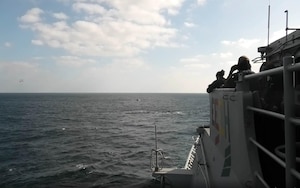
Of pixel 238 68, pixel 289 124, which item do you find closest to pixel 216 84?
pixel 238 68

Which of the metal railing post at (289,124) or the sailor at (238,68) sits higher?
the sailor at (238,68)

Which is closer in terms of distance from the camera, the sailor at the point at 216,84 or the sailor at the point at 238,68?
the sailor at the point at 238,68

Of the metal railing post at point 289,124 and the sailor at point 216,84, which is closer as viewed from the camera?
the metal railing post at point 289,124

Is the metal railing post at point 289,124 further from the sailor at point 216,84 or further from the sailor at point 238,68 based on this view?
the sailor at point 216,84

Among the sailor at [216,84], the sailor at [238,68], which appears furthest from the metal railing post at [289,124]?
the sailor at [216,84]

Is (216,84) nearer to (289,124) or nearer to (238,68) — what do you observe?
(238,68)

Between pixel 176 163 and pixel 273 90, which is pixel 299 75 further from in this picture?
pixel 176 163

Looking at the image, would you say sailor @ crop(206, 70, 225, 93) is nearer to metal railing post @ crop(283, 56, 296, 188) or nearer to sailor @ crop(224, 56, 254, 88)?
sailor @ crop(224, 56, 254, 88)

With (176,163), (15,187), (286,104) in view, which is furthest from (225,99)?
(176,163)

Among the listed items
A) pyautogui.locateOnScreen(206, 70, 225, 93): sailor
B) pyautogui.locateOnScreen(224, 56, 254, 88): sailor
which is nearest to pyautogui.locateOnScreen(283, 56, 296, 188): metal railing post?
pyautogui.locateOnScreen(224, 56, 254, 88): sailor

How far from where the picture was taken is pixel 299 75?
5934 mm

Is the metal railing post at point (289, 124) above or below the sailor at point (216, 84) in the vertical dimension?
below

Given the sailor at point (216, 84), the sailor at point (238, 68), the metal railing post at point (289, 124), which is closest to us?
the metal railing post at point (289, 124)

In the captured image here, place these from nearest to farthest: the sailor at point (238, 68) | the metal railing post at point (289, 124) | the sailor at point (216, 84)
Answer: the metal railing post at point (289, 124)
the sailor at point (238, 68)
the sailor at point (216, 84)
